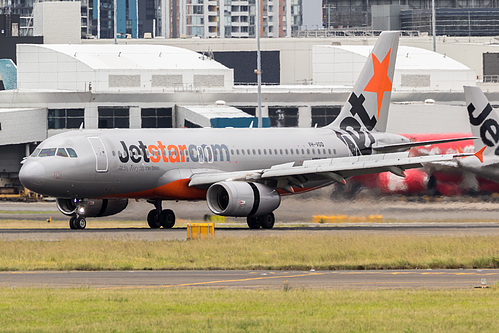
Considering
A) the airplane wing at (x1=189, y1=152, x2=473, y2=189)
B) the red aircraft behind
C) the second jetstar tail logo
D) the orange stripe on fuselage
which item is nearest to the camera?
the airplane wing at (x1=189, y1=152, x2=473, y2=189)

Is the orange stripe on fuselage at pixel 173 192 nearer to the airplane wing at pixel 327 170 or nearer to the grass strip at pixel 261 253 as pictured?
the airplane wing at pixel 327 170

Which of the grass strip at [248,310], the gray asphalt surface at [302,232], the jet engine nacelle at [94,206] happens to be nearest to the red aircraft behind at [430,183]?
the gray asphalt surface at [302,232]

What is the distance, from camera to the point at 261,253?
34719 mm

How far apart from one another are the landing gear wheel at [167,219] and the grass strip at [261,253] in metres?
12.5

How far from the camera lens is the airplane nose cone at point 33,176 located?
150 feet

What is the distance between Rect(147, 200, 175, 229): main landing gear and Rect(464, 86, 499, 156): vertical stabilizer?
16.0 m

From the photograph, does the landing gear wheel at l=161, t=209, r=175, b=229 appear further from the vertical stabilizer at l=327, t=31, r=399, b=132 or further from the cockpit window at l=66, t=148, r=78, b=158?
the vertical stabilizer at l=327, t=31, r=399, b=132

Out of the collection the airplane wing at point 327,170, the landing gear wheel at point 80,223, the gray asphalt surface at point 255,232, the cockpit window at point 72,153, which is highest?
the cockpit window at point 72,153

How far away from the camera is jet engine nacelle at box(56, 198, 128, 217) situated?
50.1 m

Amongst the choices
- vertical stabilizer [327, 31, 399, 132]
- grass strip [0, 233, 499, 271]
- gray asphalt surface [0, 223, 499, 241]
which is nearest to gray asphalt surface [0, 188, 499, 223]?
gray asphalt surface [0, 223, 499, 241]

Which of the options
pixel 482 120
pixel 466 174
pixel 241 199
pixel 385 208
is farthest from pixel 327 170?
pixel 482 120

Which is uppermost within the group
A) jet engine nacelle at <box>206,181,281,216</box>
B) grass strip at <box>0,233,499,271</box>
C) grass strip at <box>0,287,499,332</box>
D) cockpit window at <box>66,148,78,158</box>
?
cockpit window at <box>66,148,78,158</box>

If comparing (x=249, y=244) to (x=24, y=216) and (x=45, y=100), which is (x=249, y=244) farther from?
(x=45, y=100)

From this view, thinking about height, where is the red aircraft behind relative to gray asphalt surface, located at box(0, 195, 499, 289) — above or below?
above
